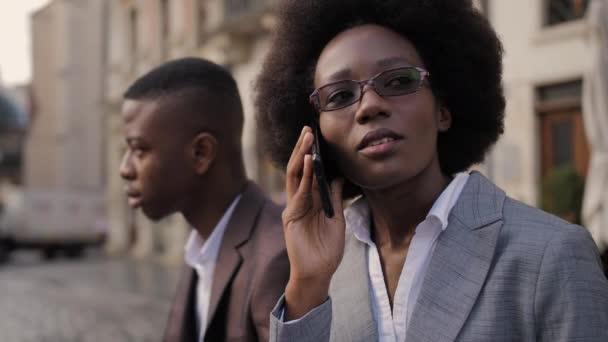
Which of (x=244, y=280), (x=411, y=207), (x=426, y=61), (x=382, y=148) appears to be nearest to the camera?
(x=382, y=148)

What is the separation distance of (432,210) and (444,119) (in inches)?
12.5

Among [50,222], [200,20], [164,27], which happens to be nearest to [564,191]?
[200,20]

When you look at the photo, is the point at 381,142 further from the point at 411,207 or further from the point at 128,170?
the point at 128,170

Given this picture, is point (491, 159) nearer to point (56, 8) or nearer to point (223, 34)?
point (223, 34)

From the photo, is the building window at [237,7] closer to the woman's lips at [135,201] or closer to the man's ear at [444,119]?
the woman's lips at [135,201]

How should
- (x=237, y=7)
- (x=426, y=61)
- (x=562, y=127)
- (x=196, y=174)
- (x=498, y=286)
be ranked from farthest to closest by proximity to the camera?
(x=237, y=7)
(x=562, y=127)
(x=196, y=174)
(x=426, y=61)
(x=498, y=286)

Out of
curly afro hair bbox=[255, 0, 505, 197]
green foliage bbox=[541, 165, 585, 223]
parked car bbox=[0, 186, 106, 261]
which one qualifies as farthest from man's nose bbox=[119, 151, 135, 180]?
parked car bbox=[0, 186, 106, 261]

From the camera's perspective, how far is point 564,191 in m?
9.01

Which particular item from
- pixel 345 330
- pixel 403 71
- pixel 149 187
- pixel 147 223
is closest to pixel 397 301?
pixel 345 330

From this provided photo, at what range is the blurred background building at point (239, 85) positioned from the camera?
9016mm

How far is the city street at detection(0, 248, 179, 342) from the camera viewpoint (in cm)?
800

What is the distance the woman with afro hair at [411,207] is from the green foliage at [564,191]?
284 inches

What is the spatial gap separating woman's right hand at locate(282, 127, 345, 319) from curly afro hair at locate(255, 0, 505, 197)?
28cm

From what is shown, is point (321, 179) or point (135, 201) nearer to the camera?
point (321, 179)
